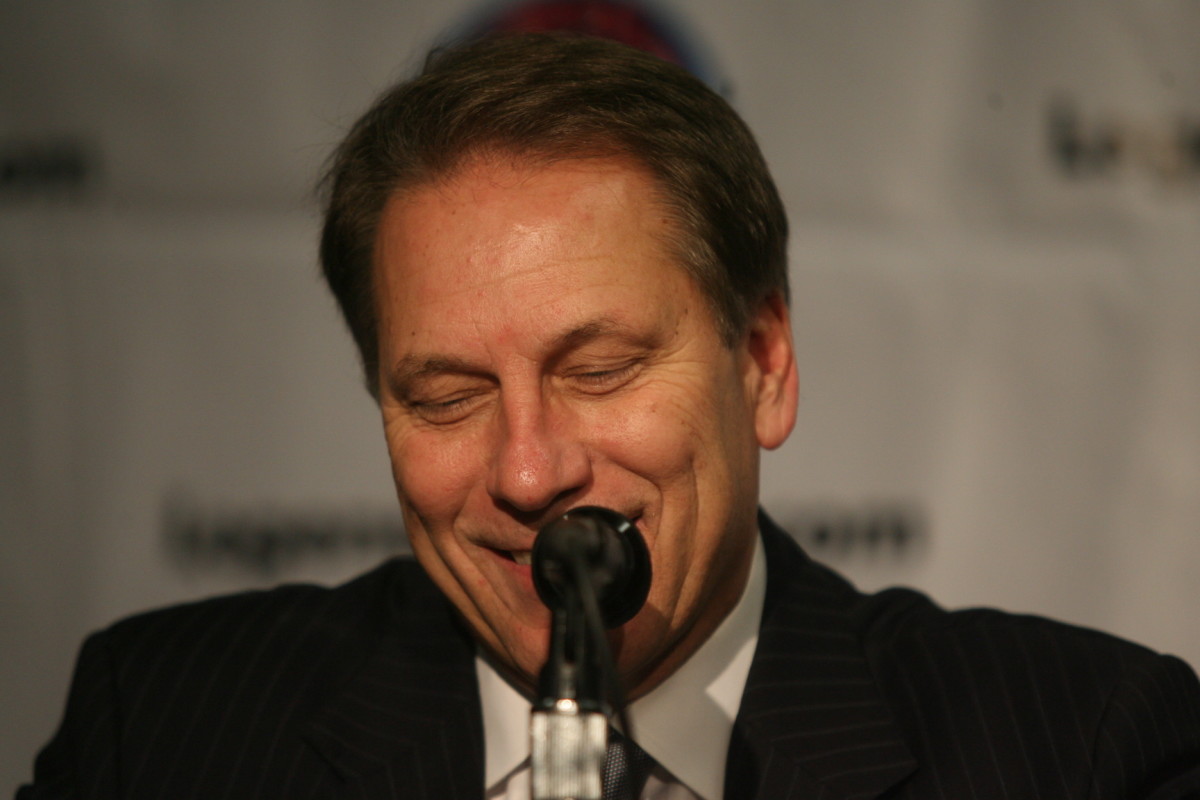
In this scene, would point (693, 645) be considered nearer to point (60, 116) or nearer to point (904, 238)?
point (904, 238)

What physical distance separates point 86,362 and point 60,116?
23.5 inches

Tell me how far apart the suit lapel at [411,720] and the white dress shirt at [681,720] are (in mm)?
34

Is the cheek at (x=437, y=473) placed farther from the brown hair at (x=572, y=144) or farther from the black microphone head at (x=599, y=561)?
the black microphone head at (x=599, y=561)

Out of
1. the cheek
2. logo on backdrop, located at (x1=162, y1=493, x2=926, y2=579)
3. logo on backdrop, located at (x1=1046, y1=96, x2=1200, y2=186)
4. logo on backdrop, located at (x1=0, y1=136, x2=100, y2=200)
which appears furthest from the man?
logo on backdrop, located at (x1=1046, y1=96, x2=1200, y2=186)

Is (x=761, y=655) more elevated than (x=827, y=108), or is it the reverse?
(x=827, y=108)

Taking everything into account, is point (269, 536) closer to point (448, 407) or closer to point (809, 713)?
point (448, 407)

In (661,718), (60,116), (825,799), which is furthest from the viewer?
(60,116)

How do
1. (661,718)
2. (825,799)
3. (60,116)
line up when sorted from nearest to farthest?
(825,799) < (661,718) < (60,116)

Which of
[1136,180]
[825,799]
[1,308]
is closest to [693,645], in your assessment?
[825,799]

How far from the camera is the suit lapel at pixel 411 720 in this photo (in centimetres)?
197

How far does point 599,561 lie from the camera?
4.48 ft

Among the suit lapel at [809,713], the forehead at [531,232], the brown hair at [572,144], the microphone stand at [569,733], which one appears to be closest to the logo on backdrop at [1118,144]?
the brown hair at [572,144]

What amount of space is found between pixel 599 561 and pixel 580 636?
0.13 metres

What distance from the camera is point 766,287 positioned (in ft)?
6.68
